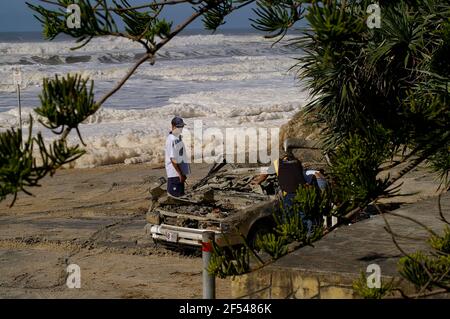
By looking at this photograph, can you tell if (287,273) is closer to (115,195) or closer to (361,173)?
(361,173)

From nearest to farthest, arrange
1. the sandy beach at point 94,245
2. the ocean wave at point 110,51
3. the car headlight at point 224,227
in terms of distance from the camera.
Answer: the sandy beach at point 94,245
the car headlight at point 224,227
the ocean wave at point 110,51

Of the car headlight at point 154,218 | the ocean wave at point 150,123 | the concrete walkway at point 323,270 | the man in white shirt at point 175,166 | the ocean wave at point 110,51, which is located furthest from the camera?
the ocean wave at point 110,51

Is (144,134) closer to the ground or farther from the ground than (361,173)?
closer to the ground

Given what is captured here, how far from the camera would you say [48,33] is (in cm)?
351

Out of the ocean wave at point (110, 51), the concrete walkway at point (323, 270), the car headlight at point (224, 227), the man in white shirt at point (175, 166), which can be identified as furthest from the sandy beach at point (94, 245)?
the ocean wave at point (110, 51)

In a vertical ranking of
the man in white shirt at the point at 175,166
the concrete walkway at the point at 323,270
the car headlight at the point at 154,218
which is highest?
the concrete walkway at the point at 323,270

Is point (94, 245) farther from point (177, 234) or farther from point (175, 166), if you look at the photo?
point (177, 234)

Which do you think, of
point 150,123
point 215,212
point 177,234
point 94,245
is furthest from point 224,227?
point 150,123

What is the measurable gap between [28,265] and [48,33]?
357 inches

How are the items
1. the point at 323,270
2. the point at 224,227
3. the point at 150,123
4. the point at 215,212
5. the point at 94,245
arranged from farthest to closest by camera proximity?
the point at 150,123, the point at 94,245, the point at 215,212, the point at 224,227, the point at 323,270

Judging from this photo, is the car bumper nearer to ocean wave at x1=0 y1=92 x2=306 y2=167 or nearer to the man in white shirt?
the man in white shirt

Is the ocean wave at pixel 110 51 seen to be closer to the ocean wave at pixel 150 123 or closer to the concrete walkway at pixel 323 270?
the ocean wave at pixel 150 123

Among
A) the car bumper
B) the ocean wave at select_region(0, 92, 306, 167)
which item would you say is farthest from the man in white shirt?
the ocean wave at select_region(0, 92, 306, 167)
